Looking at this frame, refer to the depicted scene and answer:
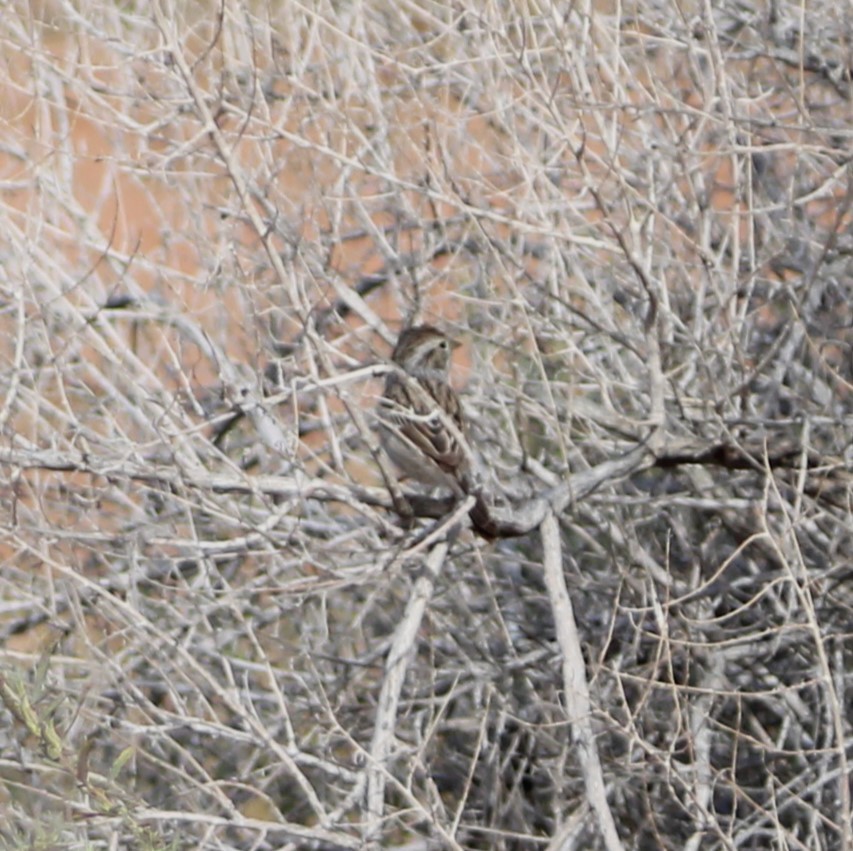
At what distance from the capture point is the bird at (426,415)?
4.95 meters

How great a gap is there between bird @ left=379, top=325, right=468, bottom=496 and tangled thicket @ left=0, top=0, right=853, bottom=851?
129mm

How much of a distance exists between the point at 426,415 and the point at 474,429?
1.21m

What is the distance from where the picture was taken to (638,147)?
634 centimetres

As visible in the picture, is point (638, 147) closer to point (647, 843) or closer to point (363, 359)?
point (363, 359)

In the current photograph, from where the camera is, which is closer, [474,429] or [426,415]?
[426,415]

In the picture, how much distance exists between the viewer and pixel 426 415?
499 cm

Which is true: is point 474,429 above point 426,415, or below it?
below

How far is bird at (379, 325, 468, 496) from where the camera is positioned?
4949 millimetres

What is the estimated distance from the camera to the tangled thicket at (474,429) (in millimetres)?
5043

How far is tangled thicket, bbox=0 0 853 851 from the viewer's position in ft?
16.5

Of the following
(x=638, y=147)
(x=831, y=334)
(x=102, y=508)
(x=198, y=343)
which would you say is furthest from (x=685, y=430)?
(x=102, y=508)

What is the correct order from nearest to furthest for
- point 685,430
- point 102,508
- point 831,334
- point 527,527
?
1. point 527,527
2. point 685,430
3. point 831,334
4. point 102,508

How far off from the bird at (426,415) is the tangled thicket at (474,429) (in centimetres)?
13

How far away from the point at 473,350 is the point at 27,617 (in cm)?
198
